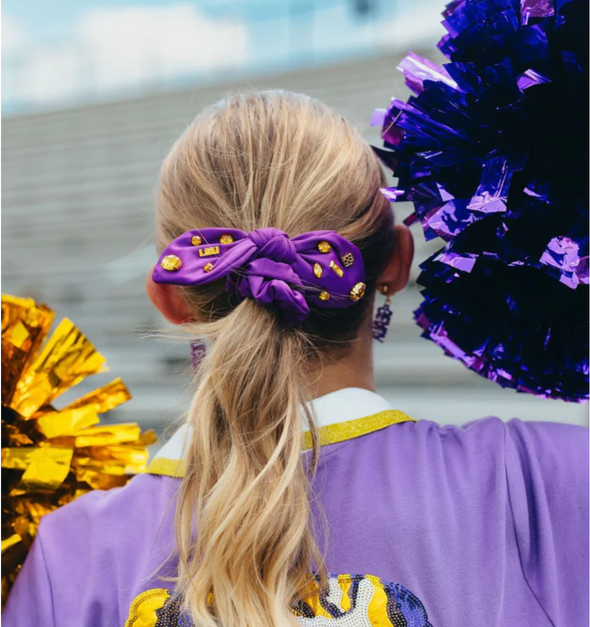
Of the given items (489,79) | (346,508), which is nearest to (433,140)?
(489,79)

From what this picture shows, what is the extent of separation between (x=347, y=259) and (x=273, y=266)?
0.09m

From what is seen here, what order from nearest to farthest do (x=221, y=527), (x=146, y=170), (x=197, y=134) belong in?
(x=221, y=527)
(x=197, y=134)
(x=146, y=170)

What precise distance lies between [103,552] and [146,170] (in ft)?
16.6

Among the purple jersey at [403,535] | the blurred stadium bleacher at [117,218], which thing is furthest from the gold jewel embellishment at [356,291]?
the blurred stadium bleacher at [117,218]

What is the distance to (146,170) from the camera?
5488 millimetres

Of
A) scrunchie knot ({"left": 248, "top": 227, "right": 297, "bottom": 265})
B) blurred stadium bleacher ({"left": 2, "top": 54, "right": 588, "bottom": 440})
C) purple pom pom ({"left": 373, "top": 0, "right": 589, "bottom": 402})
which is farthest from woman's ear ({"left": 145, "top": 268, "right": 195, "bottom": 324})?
blurred stadium bleacher ({"left": 2, "top": 54, "right": 588, "bottom": 440})

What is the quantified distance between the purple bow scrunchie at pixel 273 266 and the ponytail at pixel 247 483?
3cm

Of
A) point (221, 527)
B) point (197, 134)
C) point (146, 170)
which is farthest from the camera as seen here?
point (146, 170)

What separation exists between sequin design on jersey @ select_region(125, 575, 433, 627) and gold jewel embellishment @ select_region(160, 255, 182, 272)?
331mm

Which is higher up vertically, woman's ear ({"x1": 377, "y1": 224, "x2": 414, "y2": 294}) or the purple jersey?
woman's ear ({"x1": 377, "y1": 224, "x2": 414, "y2": 294})

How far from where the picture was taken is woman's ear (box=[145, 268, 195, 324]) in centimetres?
82

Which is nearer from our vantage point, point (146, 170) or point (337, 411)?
point (337, 411)

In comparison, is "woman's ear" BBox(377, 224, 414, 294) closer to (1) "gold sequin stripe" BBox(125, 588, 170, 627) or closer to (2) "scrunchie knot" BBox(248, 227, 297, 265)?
(2) "scrunchie knot" BBox(248, 227, 297, 265)

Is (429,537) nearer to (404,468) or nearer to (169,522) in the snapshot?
(404,468)
